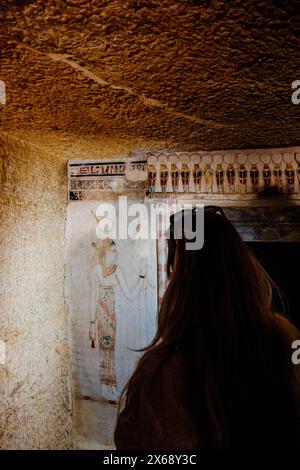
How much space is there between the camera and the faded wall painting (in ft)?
6.52

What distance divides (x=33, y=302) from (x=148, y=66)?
4.31 feet

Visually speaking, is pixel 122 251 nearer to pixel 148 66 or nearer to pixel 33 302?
pixel 33 302

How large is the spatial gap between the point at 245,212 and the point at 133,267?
0.72 m

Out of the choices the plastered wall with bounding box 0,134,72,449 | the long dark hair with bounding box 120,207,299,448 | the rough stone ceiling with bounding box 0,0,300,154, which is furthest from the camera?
the plastered wall with bounding box 0,134,72,449

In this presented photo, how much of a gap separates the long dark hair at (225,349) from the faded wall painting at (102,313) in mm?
979

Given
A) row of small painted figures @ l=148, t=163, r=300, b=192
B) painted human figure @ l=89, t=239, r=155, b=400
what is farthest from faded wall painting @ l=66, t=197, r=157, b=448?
row of small painted figures @ l=148, t=163, r=300, b=192

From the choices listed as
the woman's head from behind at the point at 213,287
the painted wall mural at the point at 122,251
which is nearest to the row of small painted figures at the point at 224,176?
the painted wall mural at the point at 122,251

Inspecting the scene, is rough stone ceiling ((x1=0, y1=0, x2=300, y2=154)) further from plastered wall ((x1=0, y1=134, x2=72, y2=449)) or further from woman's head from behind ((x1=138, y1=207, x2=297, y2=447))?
woman's head from behind ((x1=138, y1=207, x2=297, y2=447))

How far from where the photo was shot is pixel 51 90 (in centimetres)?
109

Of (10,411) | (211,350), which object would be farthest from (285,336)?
(10,411)

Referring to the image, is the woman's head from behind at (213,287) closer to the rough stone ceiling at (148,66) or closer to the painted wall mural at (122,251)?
the rough stone ceiling at (148,66)

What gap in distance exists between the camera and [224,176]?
6.22ft

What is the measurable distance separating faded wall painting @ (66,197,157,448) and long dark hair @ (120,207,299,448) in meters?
0.98

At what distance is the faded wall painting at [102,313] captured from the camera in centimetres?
199
